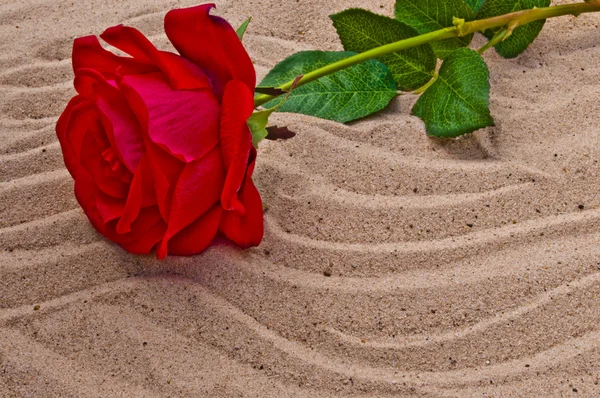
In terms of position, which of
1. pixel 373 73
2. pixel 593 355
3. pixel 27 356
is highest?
pixel 373 73

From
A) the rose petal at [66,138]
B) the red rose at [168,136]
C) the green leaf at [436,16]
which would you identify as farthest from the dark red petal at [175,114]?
the green leaf at [436,16]

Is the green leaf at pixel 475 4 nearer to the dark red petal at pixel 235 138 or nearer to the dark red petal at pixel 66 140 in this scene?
the dark red petal at pixel 235 138

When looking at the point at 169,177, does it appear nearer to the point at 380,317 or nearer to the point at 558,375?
the point at 380,317

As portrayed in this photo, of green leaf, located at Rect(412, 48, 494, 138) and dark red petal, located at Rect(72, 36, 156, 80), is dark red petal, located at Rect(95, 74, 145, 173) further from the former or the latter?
green leaf, located at Rect(412, 48, 494, 138)

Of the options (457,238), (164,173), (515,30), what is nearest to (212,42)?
(164,173)

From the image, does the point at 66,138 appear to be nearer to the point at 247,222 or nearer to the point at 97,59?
the point at 97,59

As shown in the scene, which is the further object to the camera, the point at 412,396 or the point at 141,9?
the point at 141,9

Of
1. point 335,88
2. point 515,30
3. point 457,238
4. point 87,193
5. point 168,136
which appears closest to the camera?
point 168,136

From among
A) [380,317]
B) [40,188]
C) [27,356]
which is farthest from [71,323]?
[380,317]
